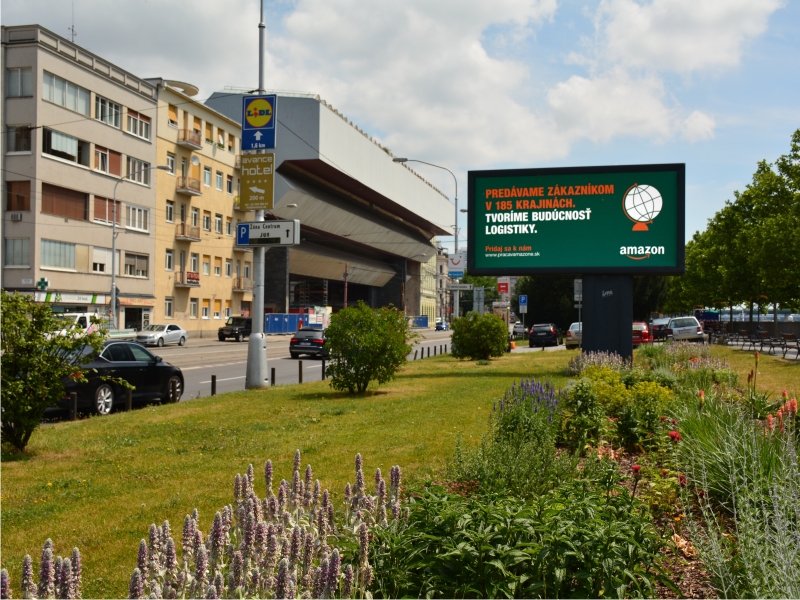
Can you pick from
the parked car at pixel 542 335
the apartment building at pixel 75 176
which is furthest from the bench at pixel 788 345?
the apartment building at pixel 75 176

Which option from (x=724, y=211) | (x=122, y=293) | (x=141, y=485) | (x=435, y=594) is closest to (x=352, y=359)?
(x=141, y=485)

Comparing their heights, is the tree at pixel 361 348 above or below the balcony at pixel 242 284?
below

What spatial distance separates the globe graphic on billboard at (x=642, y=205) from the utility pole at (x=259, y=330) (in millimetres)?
9964

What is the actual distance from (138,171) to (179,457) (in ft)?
161

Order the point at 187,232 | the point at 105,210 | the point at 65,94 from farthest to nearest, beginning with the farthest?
the point at 187,232 → the point at 105,210 → the point at 65,94

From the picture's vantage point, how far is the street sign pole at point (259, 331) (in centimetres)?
1905

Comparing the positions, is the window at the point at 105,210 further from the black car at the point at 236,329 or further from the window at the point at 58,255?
the black car at the point at 236,329

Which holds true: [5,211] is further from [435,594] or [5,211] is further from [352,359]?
[435,594]

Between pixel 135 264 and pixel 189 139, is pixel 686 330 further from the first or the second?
pixel 189 139

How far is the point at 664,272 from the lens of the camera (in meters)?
21.6

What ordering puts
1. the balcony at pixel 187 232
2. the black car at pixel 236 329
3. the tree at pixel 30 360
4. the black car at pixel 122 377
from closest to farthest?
the tree at pixel 30 360 < the black car at pixel 122 377 < the black car at pixel 236 329 < the balcony at pixel 187 232

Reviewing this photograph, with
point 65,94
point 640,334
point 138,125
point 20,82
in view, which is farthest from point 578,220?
point 138,125

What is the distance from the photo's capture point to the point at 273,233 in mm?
18828

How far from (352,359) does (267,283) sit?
59.7 m
